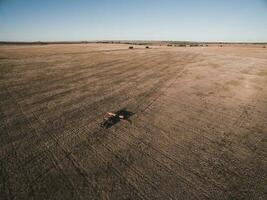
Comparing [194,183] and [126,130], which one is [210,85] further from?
[194,183]

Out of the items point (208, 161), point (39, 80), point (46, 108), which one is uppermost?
point (208, 161)

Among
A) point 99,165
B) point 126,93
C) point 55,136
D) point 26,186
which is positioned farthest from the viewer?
point 126,93

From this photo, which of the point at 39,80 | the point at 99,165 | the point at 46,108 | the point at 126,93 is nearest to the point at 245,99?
the point at 126,93

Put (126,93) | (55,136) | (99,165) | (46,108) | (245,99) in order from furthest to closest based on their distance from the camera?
(126,93) → (245,99) → (46,108) → (55,136) → (99,165)

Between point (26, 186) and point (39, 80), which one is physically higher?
point (26, 186)

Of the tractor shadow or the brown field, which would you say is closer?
the brown field

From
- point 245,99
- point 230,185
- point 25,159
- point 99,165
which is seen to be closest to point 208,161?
point 230,185

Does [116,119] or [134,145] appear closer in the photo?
[134,145]

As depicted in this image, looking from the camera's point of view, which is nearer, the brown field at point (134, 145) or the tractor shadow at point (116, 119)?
the brown field at point (134, 145)

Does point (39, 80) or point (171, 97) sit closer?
point (171, 97)

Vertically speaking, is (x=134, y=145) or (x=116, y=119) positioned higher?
(x=134, y=145)
